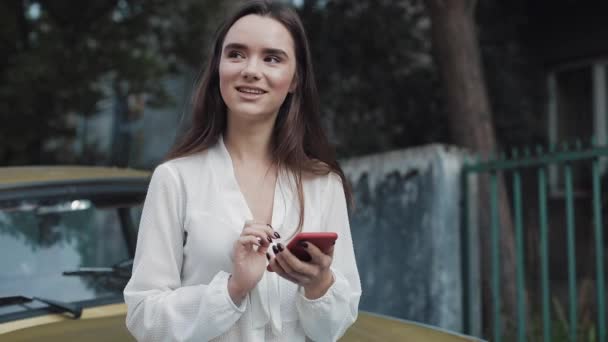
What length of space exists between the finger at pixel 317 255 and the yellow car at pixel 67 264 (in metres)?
0.68

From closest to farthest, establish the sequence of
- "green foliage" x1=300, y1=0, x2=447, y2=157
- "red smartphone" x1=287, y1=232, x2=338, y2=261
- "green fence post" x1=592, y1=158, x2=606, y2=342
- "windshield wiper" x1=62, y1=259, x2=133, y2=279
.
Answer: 1. "red smartphone" x1=287, y1=232, x2=338, y2=261
2. "windshield wiper" x1=62, y1=259, x2=133, y2=279
3. "green fence post" x1=592, y1=158, x2=606, y2=342
4. "green foliage" x1=300, y1=0, x2=447, y2=157

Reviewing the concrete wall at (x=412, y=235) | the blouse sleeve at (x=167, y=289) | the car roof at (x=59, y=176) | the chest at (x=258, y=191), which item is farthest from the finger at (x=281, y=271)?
the concrete wall at (x=412, y=235)

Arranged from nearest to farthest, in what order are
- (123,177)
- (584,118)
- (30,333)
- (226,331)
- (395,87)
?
(226,331)
(30,333)
(123,177)
(395,87)
(584,118)

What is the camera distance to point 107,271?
2625 mm

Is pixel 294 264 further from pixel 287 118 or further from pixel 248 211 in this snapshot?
pixel 287 118

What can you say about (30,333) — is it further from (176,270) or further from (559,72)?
(559,72)

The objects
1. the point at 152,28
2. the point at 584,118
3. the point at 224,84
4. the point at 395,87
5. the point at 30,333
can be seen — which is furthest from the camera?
the point at 152,28

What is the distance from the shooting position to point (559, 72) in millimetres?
9367

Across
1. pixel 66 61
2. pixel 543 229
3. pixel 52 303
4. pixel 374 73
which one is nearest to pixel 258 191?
pixel 52 303

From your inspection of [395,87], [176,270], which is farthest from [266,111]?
[395,87]

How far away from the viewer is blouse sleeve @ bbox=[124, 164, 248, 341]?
1.54 meters

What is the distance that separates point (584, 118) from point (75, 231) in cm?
781

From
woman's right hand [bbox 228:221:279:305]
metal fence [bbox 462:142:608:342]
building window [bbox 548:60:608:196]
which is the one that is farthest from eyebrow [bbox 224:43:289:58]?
building window [bbox 548:60:608:196]

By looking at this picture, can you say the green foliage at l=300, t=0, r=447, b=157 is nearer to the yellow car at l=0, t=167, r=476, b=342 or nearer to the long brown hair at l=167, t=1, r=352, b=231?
the yellow car at l=0, t=167, r=476, b=342
